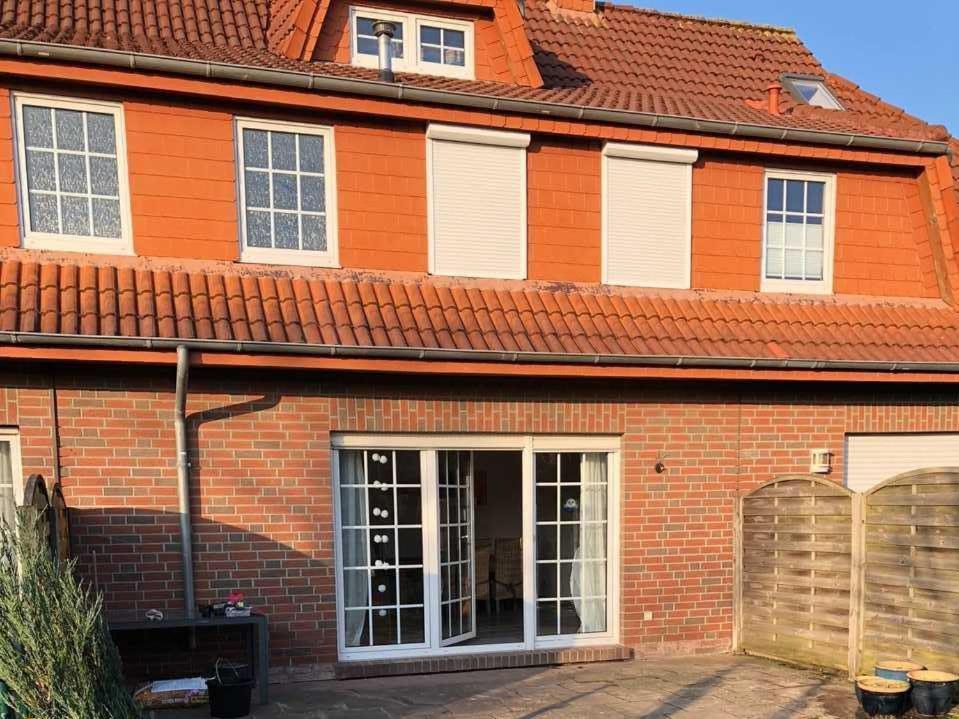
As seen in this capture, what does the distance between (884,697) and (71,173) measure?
304 inches

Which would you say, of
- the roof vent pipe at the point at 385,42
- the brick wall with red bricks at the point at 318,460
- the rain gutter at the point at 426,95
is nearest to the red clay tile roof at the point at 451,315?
the brick wall with red bricks at the point at 318,460

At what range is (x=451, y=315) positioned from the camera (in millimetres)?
6309

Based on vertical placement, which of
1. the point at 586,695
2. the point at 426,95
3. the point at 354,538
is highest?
the point at 426,95

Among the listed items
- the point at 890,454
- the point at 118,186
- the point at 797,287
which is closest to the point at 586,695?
the point at 890,454

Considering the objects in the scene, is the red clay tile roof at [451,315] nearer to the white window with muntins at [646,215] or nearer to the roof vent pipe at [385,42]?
the white window with muntins at [646,215]

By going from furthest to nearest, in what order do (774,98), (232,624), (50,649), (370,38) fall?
(774,98) < (370,38) < (232,624) < (50,649)

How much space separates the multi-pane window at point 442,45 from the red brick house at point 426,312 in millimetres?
32

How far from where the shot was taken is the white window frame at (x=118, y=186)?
18.8 feet

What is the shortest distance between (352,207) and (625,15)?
5652 millimetres

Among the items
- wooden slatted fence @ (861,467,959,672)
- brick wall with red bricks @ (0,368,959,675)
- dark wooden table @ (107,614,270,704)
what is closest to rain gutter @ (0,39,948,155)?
brick wall with red bricks @ (0,368,959,675)

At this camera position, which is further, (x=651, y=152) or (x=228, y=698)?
(x=651, y=152)

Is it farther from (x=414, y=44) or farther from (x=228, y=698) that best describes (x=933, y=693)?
(x=414, y=44)

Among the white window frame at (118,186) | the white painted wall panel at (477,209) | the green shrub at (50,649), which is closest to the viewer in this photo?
the green shrub at (50,649)

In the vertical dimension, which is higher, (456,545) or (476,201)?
(476,201)
